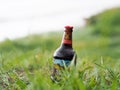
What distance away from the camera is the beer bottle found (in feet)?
13.2

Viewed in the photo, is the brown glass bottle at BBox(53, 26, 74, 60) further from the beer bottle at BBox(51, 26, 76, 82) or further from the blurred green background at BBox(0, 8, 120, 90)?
the blurred green background at BBox(0, 8, 120, 90)

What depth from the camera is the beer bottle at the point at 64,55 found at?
158 inches

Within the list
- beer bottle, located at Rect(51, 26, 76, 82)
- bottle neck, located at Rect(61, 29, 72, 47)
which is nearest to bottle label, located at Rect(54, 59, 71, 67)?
beer bottle, located at Rect(51, 26, 76, 82)

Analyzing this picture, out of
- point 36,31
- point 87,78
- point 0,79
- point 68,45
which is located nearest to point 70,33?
point 68,45

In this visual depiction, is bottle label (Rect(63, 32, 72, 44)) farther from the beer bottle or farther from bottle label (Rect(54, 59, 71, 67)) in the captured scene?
bottle label (Rect(54, 59, 71, 67))

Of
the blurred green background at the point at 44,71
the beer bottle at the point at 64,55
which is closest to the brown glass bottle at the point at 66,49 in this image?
the beer bottle at the point at 64,55

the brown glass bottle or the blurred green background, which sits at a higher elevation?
the brown glass bottle

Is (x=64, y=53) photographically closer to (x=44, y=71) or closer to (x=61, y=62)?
(x=61, y=62)

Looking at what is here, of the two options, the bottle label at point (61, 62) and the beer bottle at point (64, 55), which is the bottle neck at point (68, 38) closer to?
the beer bottle at point (64, 55)

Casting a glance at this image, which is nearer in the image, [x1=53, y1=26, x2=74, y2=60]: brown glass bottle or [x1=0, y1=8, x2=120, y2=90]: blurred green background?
[x1=0, y1=8, x2=120, y2=90]: blurred green background

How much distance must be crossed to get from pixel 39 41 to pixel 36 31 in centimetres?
200

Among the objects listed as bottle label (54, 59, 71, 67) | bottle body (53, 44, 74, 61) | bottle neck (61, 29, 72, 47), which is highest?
bottle neck (61, 29, 72, 47)

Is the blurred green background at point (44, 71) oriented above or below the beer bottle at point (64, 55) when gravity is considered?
below

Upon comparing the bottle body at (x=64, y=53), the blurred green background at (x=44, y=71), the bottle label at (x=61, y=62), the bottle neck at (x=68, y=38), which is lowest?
the blurred green background at (x=44, y=71)
